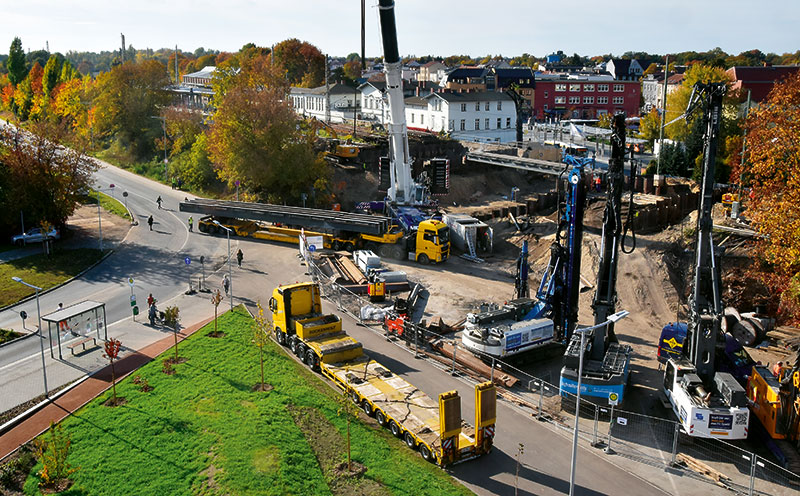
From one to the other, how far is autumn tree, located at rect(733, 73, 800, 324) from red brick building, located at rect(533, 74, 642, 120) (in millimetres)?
73855

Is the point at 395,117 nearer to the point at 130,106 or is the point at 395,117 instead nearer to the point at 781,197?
the point at 781,197

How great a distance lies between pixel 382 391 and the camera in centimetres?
2392

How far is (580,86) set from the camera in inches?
4299

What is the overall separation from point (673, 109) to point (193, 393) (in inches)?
2548

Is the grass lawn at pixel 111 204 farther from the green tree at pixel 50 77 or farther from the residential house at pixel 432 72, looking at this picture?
the residential house at pixel 432 72

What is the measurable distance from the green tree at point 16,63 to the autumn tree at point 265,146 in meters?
87.5

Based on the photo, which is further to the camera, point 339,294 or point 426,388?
point 339,294

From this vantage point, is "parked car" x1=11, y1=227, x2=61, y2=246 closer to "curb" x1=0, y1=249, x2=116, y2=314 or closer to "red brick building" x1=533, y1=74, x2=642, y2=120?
"curb" x1=0, y1=249, x2=116, y2=314

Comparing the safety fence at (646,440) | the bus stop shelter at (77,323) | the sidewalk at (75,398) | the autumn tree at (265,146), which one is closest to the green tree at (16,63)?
the autumn tree at (265,146)

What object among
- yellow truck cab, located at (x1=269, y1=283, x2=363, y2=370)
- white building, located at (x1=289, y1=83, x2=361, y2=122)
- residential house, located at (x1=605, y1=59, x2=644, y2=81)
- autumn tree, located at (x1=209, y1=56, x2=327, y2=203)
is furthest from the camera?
residential house, located at (x1=605, y1=59, x2=644, y2=81)

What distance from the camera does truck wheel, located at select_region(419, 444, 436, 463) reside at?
2064cm

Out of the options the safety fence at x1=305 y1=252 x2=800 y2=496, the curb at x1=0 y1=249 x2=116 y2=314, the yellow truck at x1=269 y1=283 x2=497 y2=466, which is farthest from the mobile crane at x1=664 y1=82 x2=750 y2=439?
the curb at x1=0 y1=249 x2=116 y2=314

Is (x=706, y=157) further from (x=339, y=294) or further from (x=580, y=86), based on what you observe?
(x=580, y=86)

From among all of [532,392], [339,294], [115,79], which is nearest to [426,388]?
[532,392]
